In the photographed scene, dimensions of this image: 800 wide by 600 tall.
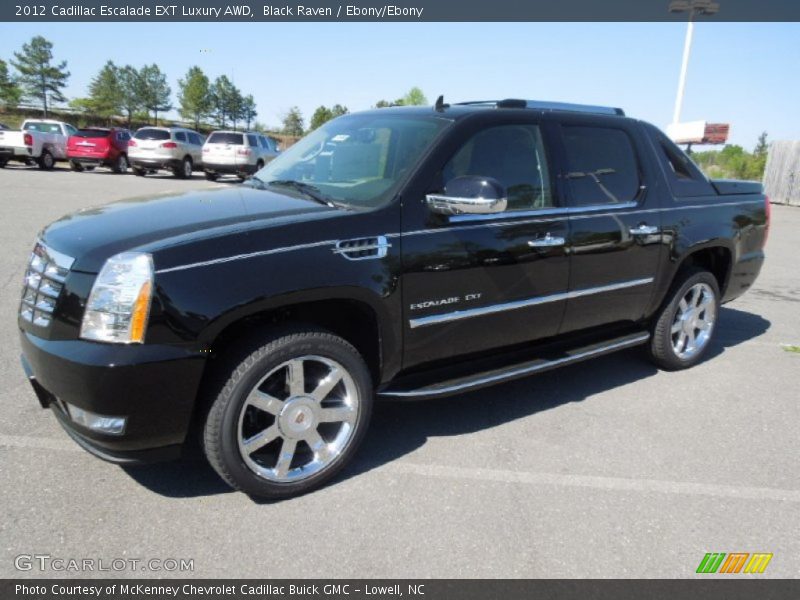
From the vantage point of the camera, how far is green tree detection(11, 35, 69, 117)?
65312 millimetres

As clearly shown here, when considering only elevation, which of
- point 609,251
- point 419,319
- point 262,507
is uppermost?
point 609,251

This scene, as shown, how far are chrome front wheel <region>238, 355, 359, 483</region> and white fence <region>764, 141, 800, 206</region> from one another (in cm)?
2575

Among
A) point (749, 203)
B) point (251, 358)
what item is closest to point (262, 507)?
point (251, 358)

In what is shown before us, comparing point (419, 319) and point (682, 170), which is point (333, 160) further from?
point (682, 170)

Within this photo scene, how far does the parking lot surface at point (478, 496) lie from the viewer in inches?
99.1

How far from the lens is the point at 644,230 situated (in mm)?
4137

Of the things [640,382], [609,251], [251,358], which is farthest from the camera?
[640,382]

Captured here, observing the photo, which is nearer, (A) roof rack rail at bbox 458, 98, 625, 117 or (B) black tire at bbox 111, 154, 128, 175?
(A) roof rack rail at bbox 458, 98, 625, 117

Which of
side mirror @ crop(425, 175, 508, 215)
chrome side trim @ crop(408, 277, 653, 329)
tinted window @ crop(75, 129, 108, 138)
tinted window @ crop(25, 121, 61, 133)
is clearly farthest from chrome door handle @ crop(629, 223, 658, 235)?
tinted window @ crop(25, 121, 61, 133)

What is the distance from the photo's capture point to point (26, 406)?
359cm

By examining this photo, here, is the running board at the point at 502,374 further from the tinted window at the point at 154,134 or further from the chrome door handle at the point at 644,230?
the tinted window at the point at 154,134

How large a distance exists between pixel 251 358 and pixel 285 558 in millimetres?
855

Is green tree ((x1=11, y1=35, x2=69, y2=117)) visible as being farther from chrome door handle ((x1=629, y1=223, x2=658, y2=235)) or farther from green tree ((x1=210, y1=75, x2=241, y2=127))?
chrome door handle ((x1=629, y1=223, x2=658, y2=235))
